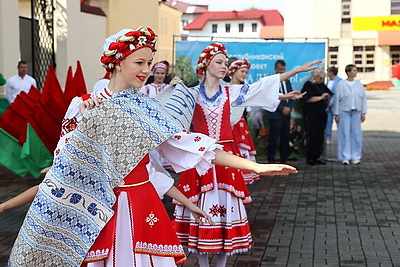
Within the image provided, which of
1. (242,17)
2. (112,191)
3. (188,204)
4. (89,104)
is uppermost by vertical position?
(242,17)

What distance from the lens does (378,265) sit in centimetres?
582

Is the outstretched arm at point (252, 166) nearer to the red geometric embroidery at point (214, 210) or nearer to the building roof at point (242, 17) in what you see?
the red geometric embroidery at point (214, 210)

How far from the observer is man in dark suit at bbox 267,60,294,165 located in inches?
471

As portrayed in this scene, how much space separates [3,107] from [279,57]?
5.05 metres

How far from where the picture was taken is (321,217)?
7867mm

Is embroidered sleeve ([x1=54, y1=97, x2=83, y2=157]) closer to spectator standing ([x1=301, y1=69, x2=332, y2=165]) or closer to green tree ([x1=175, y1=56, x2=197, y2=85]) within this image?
green tree ([x1=175, y1=56, x2=197, y2=85])

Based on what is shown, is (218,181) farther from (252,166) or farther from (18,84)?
(18,84)

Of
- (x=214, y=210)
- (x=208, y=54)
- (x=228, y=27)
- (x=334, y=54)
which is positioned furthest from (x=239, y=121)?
(x=228, y=27)

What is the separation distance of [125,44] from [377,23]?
161ft

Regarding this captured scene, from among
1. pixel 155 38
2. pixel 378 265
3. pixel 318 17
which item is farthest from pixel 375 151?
pixel 318 17

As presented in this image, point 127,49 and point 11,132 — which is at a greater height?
point 127,49

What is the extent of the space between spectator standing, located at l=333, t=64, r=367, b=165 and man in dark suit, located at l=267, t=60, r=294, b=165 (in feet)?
3.20

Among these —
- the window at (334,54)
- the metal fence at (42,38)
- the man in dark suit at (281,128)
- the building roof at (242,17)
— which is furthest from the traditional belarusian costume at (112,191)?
the building roof at (242,17)

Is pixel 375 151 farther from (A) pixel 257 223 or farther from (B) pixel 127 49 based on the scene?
(B) pixel 127 49
